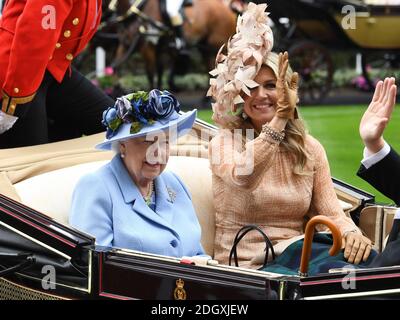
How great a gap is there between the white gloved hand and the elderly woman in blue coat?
504 millimetres

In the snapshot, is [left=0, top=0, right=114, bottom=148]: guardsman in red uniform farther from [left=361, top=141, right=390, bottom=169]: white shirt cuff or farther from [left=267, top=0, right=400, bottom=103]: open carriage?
[left=267, top=0, right=400, bottom=103]: open carriage

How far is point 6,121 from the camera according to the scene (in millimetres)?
3500

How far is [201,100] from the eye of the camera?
13305 millimetres

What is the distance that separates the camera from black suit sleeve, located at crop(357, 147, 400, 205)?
9.80 ft

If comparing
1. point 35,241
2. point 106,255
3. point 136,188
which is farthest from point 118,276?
point 136,188

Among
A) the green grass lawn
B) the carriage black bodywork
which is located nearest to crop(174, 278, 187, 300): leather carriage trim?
the carriage black bodywork

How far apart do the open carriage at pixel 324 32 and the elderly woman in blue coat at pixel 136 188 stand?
917 cm

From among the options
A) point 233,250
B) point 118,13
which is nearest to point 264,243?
point 233,250

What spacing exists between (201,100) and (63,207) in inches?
396

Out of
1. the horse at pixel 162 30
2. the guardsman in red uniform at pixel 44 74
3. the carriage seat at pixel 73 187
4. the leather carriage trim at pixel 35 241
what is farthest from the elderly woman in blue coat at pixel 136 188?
the horse at pixel 162 30

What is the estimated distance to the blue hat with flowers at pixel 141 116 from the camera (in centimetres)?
304

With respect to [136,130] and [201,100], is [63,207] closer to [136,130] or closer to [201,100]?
[136,130]

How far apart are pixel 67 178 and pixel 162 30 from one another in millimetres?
9515

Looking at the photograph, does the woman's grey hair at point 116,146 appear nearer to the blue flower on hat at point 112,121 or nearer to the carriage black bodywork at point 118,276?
the blue flower on hat at point 112,121
